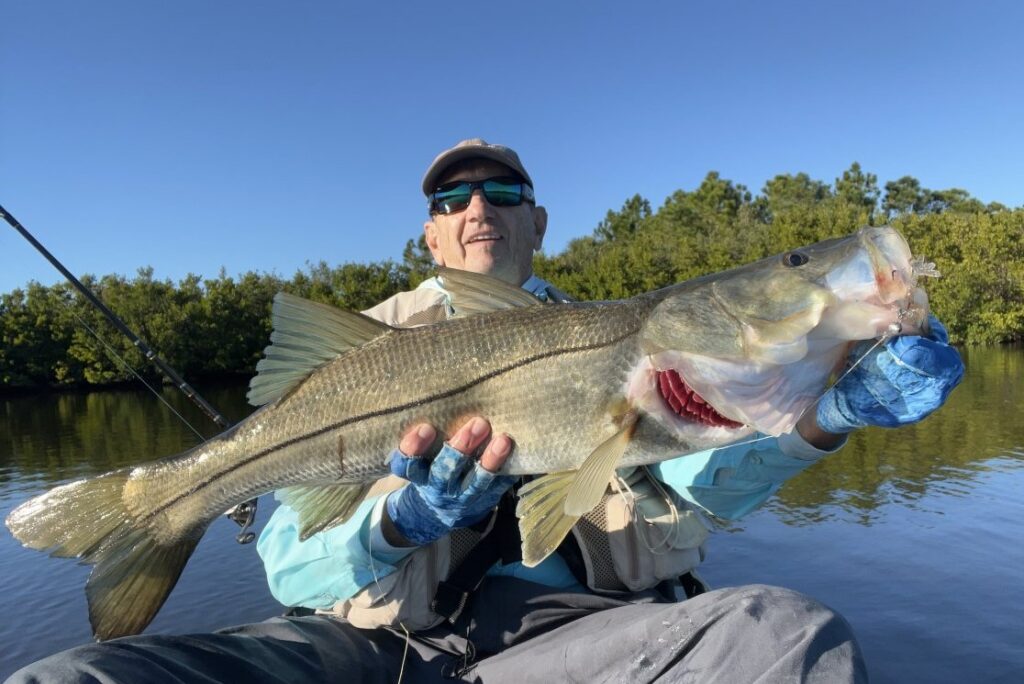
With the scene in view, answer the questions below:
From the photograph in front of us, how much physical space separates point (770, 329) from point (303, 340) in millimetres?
1802

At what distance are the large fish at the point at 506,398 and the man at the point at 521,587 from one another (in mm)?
161

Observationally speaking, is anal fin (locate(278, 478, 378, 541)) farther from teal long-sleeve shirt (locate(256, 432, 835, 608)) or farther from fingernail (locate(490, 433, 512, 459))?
fingernail (locate(490, 433, 512, 459))

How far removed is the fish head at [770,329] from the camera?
2.18m

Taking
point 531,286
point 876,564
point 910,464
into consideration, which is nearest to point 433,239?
point 531,286

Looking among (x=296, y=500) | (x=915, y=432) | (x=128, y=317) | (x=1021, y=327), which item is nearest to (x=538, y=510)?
(x=296, y=500)

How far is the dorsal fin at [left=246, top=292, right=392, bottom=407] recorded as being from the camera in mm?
2857

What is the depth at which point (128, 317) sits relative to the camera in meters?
52.4

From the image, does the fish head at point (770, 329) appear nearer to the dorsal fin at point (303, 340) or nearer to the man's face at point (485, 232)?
the dorsal fin at point (303, 340)

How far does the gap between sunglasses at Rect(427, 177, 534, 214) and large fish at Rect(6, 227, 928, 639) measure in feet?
5.47

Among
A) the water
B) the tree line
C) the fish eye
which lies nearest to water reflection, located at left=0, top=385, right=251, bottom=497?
the water

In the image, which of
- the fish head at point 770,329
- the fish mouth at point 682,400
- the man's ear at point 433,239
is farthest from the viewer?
the man's ear at point 433,239

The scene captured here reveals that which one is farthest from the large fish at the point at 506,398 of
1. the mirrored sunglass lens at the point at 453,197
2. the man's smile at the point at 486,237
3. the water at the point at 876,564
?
the water at the point at 876,564

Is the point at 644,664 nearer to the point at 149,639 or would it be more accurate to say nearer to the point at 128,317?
the point at 149,639

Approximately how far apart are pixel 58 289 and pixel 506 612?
201 feet
